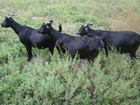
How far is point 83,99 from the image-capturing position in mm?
4102

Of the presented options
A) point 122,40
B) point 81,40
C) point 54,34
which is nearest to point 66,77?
point 81,40

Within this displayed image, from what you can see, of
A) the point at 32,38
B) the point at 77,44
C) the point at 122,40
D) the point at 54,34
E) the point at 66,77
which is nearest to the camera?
the point at 66,77

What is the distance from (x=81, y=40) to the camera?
526 cm

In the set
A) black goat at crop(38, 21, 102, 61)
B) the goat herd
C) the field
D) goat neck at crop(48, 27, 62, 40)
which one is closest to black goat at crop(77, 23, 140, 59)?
the goat herd

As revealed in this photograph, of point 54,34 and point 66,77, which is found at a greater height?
point 54,34

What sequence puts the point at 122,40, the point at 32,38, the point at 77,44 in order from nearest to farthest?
1. the point at 77,44
2. the point at 122,40
3. the point at 32,38

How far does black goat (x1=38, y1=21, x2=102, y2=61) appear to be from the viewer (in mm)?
5113

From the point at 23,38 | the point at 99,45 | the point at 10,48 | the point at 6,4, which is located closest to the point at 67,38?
the point at 99,45

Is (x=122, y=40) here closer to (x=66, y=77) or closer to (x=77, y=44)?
(x=77, y=44)

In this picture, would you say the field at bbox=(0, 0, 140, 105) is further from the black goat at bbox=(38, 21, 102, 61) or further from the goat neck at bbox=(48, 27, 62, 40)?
the goat neck at bbox=(48, 27, 62, 40)

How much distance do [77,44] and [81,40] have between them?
21 centimetres

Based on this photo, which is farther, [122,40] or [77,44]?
[122,40]

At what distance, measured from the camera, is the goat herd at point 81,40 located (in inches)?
204

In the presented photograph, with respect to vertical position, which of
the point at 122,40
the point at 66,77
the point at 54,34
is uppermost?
the point at 54,34
